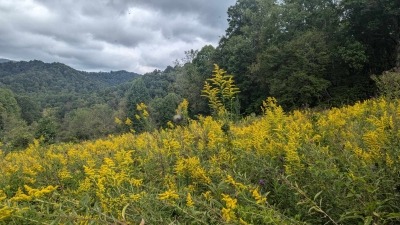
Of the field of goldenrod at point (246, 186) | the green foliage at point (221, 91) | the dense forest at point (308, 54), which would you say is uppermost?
the dense forest at point (308, 54)

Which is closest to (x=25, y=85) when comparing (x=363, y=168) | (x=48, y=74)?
(x=48, y=74)

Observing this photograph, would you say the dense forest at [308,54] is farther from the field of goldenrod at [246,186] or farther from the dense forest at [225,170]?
the field of goldenrod at [246,186]

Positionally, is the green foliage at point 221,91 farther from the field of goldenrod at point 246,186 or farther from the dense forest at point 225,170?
the field of goldenrod at point 246,186

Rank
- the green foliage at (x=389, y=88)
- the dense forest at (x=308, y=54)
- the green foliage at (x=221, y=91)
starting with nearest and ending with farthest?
the green foliage at (x=221, y=91)
the green foliage at (x=389, y=88)
the dense forest at (x=308, y=54)

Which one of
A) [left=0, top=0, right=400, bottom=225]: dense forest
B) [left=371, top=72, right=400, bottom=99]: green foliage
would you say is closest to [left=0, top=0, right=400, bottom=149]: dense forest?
[left=371, top=72, right=400, bottom=99]: green foliage

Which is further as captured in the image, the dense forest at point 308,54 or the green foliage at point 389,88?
the dense forest at point 308,54

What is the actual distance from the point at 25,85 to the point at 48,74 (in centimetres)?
2757

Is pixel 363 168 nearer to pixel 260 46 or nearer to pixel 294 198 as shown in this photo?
pixel 294 198

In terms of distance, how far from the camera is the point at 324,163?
208cm

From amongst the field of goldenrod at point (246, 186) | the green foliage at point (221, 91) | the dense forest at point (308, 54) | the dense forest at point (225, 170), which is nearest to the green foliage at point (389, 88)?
the dense forest at point (225, 170)

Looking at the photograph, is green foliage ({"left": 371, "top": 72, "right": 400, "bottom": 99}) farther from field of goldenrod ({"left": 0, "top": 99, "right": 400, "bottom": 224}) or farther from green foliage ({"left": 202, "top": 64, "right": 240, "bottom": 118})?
green foliage ({"left": 202, "top": 64, "right": 240, "bottom": 118})

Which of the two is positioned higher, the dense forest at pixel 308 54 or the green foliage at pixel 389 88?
the dense forest at pixel 308 54

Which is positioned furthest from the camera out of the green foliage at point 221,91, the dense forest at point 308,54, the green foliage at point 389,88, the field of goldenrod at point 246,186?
the dense forest at point 308,54

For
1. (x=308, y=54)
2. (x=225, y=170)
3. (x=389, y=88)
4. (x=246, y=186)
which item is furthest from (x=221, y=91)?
(x=308, y=54)
